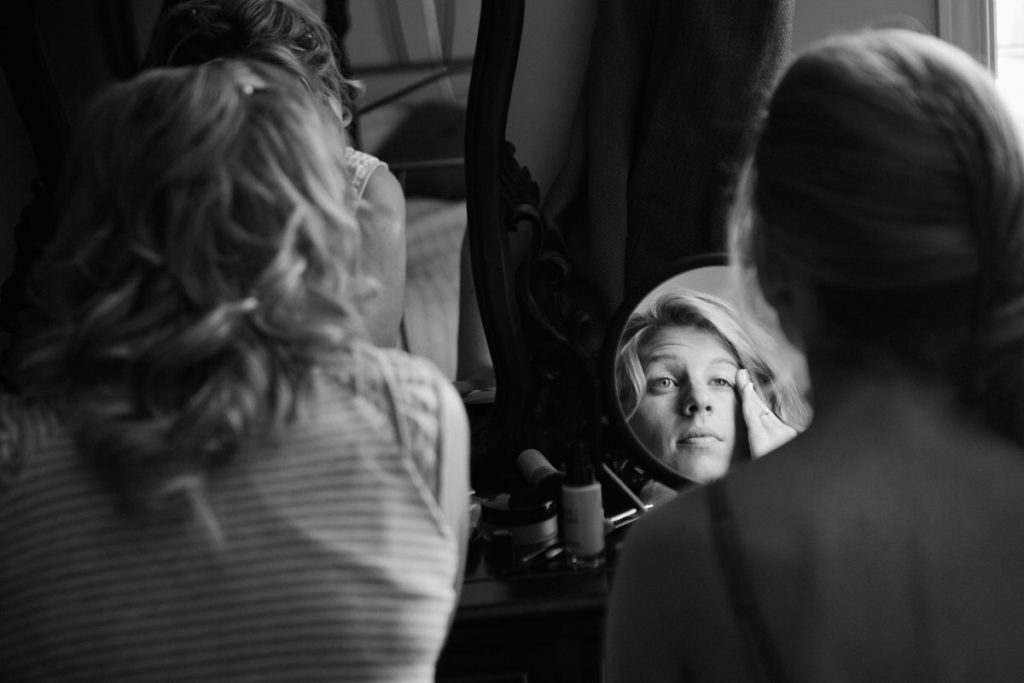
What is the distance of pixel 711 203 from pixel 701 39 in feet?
0.73

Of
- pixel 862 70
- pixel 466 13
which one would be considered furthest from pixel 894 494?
pixel 466 13

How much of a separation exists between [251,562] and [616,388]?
2.63 feet

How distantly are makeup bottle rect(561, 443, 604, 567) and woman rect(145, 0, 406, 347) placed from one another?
1.02 ft

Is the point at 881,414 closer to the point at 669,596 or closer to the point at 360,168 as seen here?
the point at 669,596

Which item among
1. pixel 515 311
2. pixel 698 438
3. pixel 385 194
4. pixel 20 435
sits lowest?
pixel 698 438

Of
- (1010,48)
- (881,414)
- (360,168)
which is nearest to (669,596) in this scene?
(881,414)

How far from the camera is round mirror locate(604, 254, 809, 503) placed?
1.36 m

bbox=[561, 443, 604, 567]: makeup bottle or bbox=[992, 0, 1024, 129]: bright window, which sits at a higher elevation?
bbox=[992, 0, 1024, 129]: bright window

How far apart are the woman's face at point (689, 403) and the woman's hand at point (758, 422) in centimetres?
1

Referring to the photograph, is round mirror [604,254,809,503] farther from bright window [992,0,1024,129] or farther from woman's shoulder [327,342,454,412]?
woman's shoulder [327,342,454,412]

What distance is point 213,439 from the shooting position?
659mm

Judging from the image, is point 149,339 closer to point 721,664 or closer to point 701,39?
point 721,664

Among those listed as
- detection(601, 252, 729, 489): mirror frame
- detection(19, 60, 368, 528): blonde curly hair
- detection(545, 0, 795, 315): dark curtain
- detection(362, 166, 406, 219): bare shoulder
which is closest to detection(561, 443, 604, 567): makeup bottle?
detection(601, 252, 729, 489): mirror frame

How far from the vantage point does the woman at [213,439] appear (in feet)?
2.20
